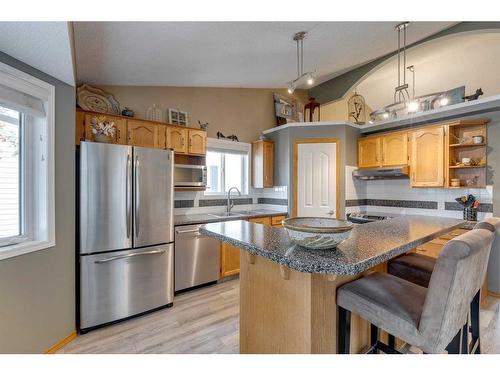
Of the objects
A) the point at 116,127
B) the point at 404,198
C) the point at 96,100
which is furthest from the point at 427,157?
the point at 96,100

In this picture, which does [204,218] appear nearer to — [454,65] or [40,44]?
[40,44]

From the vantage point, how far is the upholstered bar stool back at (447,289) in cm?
101

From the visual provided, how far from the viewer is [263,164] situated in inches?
169

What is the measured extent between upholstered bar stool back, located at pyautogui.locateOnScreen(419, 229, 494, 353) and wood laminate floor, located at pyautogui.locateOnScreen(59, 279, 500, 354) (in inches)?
60.5

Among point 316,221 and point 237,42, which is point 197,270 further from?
point 237,42

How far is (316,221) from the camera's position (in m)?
1.40

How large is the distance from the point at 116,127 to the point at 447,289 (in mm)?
3199

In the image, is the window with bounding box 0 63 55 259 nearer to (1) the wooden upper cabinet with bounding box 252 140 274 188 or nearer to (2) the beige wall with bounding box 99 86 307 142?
(2) the beige wall with bounding box 99 86 307 142

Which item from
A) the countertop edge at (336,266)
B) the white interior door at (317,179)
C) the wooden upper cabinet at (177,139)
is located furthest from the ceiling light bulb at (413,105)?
the wooden upper cabinet at (177,139)

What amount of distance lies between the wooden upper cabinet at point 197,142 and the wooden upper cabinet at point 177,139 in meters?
0.06

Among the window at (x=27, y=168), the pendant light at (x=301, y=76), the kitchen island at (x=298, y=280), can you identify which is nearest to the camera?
the kitchen island at (x=298, y=280)

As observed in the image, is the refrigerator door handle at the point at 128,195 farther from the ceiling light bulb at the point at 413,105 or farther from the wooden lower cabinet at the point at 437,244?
the wooden lower cabinet at the point at 437,244
